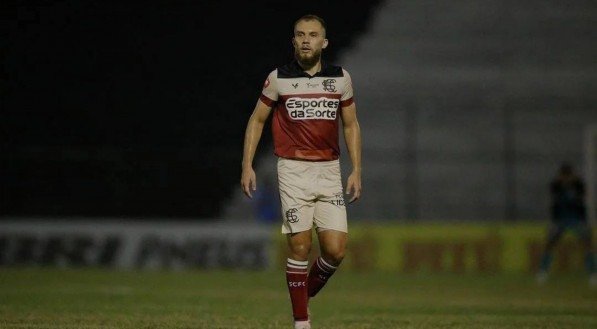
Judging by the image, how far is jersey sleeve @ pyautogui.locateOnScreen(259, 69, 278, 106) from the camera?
8992 mm

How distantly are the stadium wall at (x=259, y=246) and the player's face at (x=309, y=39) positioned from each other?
13.5m

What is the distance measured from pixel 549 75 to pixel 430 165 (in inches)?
164

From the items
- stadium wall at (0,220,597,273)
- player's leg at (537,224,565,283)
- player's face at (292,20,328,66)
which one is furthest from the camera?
stadium wall at (0,220,597,273)

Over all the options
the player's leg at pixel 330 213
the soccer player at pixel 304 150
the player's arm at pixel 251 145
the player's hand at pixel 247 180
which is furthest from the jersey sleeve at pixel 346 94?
the player's hand at pixel 247 180

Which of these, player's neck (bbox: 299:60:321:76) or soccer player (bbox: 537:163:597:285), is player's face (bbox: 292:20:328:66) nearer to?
player's neck (bbox: 299:60:321:76)

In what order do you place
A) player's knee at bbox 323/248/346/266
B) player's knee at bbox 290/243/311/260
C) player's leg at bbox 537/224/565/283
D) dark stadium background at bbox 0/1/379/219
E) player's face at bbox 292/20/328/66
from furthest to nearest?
dark stadium background at bbox 0/1/379/219 → player's leg at bbox 537/224/565/283 → player's knee at bbox 323/248/346/266 → player's knee at bbox 290/243/311/260 → player's face at bbox 292/20/328/66

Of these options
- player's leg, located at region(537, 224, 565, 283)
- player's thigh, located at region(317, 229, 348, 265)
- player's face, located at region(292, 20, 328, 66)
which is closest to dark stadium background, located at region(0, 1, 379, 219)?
player's leg, located at region(537, 224, 565, 283)

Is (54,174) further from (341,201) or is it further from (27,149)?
(341,201)

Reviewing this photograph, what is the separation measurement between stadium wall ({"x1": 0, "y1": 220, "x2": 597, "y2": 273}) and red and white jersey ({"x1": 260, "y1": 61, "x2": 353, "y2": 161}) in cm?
1321

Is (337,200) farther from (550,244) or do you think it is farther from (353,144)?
(550,244)

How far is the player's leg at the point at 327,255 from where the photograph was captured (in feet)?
29.8

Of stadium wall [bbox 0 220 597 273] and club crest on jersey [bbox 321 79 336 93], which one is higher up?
club crest on jersey [bbox 321 79 336 93]

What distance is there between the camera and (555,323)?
1080 cm

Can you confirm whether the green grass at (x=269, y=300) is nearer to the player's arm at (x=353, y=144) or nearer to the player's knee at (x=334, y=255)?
the player's knee at (x=334, y=255)
